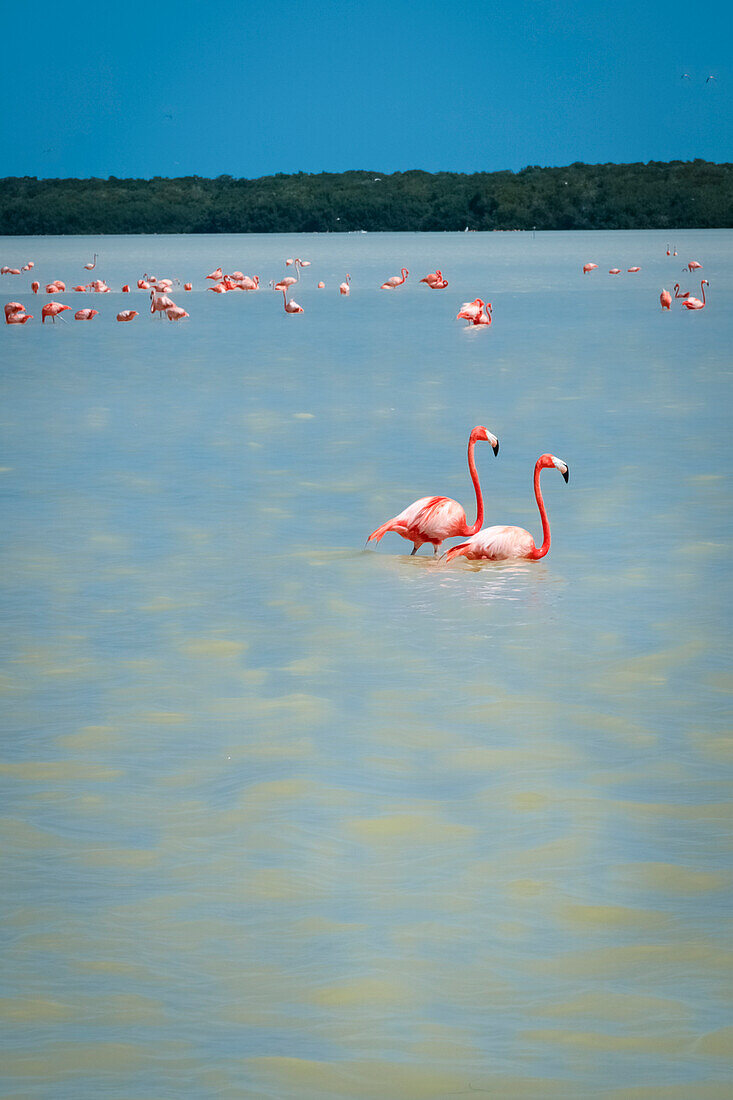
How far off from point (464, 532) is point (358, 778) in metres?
2.94

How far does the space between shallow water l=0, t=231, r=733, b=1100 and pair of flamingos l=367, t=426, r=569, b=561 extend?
10 cm

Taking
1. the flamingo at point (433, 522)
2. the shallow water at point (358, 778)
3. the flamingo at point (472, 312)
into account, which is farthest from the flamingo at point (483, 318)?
the flamingo at point (433, 522)

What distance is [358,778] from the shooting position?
15.1ft

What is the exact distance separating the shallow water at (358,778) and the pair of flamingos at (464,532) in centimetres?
10

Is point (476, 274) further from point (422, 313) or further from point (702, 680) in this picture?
point (702, 680)

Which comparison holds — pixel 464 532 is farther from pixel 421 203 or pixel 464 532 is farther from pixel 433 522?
pixel 421 203

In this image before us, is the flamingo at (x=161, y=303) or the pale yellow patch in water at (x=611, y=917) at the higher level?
the flamingo at (x=161, y=303)

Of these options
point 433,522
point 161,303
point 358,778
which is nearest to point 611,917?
point 358,778

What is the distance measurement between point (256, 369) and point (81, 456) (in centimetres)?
616

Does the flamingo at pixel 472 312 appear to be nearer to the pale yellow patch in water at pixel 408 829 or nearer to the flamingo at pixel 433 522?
the flamingo at pixel 433 522

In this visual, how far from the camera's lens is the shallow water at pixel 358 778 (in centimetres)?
327

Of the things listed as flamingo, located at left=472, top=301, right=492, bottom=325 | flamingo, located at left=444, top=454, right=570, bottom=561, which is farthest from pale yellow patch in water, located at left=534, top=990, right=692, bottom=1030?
flamingo, located at left=472, top=301, right=492, bottom=325

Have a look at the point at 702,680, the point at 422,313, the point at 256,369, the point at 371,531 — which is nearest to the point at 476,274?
the point at 422,313

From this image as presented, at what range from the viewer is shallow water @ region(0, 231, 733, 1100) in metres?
3.27
